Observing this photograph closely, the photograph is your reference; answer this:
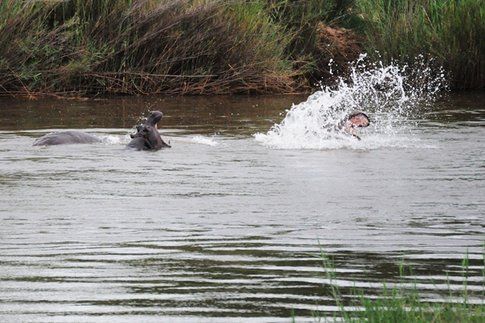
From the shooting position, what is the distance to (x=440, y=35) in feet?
71.9

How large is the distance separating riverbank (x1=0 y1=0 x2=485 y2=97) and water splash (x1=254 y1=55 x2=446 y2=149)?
367 mm

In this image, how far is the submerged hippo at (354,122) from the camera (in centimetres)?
1434

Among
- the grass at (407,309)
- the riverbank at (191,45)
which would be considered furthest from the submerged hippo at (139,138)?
the grass at (407,309)

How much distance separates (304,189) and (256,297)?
4.42m

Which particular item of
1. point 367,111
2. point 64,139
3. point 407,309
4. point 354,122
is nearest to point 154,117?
point 64,139

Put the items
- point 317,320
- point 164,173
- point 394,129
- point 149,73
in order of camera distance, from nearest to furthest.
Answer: point 317,320, point 164,173, point 394,129, point 149,73

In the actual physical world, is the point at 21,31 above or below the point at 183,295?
above

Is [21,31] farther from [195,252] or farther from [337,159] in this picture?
[195,252]

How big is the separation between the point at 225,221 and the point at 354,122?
567 cm

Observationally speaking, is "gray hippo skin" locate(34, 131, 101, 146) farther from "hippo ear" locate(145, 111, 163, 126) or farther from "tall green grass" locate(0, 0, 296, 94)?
"tall green grass" locate(0, 0, 296, 94)

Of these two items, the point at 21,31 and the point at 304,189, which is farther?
the point at 21,31

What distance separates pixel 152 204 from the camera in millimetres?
9906

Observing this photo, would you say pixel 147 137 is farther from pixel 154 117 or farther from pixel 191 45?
pixel 191 45

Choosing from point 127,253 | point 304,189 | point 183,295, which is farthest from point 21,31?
point 183,295
